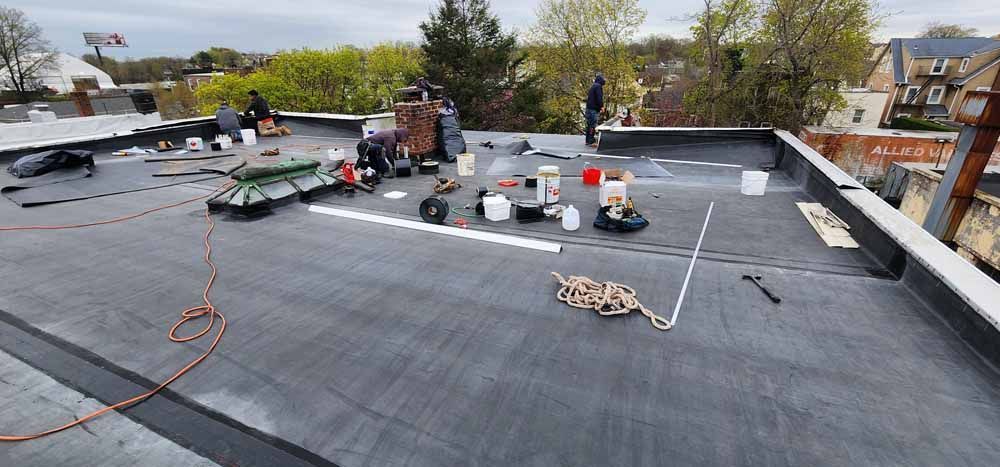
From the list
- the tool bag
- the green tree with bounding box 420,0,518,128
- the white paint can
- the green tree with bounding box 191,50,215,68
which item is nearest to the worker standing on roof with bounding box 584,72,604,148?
the tool bag

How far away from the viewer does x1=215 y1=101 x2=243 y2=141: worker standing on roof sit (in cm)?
938

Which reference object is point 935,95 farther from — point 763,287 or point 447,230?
point 447,230

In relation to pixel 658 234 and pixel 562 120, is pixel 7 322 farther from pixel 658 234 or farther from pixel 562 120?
pixel 562 120

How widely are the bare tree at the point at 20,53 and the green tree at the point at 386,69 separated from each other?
22413mm

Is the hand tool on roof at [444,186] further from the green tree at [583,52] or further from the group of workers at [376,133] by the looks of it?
the green tree at [583,52]

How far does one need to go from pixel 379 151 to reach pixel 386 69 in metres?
22.6

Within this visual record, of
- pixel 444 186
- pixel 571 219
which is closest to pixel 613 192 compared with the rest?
pixel 571 219

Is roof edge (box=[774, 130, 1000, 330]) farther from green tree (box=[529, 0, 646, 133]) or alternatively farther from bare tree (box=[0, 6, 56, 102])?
bare tree (box=[0, 6, 56, 102])

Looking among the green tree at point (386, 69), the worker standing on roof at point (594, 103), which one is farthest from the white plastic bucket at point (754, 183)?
the green tree at point (386, 69)

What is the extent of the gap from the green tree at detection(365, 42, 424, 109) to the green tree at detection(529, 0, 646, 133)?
829 cm

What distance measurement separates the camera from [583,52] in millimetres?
22250

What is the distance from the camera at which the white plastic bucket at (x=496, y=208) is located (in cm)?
425

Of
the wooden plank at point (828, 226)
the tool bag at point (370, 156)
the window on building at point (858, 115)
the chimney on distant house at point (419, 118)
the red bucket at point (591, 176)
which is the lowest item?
the window on building at point (858, 115)

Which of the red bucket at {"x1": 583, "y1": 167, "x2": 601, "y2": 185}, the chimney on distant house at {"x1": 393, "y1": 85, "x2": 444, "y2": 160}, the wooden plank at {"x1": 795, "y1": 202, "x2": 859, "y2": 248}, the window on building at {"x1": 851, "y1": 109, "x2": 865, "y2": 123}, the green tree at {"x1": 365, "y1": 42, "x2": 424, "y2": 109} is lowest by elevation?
the window on building at {"x1": 851, "y1": 109, "x2": 865, "y2": 123}
